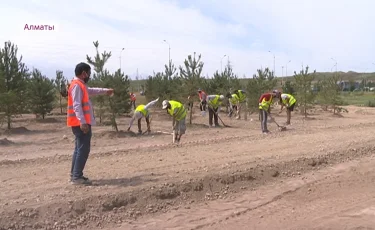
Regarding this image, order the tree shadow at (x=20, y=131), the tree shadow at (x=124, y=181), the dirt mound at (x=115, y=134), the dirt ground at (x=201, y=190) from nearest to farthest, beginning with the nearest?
the dirt ground at (x=201, y=190), the tree shadow at (x=124, y=181), the dirt mound at (x=115, y=134), the tree shadow at (x=20, y=131)

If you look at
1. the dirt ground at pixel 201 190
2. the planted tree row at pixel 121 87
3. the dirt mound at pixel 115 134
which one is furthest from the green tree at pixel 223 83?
the dirt ground at pixel 201 190

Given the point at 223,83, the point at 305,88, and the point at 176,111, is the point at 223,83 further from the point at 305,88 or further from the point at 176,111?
the point at 176,111

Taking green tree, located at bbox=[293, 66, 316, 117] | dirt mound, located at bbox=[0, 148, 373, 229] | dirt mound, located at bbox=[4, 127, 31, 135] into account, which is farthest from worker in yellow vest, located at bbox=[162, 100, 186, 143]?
green tree, located at bbox=[293, 66, 316, 117]

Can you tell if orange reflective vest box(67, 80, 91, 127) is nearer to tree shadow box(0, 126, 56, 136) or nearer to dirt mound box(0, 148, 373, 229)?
dirt mound box(0, 148, 373, 229)

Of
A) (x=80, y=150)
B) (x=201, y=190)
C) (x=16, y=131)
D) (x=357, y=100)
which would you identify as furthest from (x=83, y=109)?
(x=357, y=100)

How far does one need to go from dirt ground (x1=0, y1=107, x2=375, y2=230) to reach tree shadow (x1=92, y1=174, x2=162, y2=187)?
1cm

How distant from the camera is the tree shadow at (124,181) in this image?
675 centimetres

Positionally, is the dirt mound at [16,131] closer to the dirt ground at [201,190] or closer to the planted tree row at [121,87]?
the planted tree row at [121,87]

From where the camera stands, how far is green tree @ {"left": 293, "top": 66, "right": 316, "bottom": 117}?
92.8ft

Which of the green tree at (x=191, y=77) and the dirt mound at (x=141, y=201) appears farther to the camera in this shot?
the green tree at (x=191, y=77)

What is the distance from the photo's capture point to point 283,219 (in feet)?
20.0

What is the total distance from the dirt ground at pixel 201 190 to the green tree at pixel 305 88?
1781 cm

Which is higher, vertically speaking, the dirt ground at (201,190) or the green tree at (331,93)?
the green tree at (331,93)

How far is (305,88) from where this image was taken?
2848 cm
